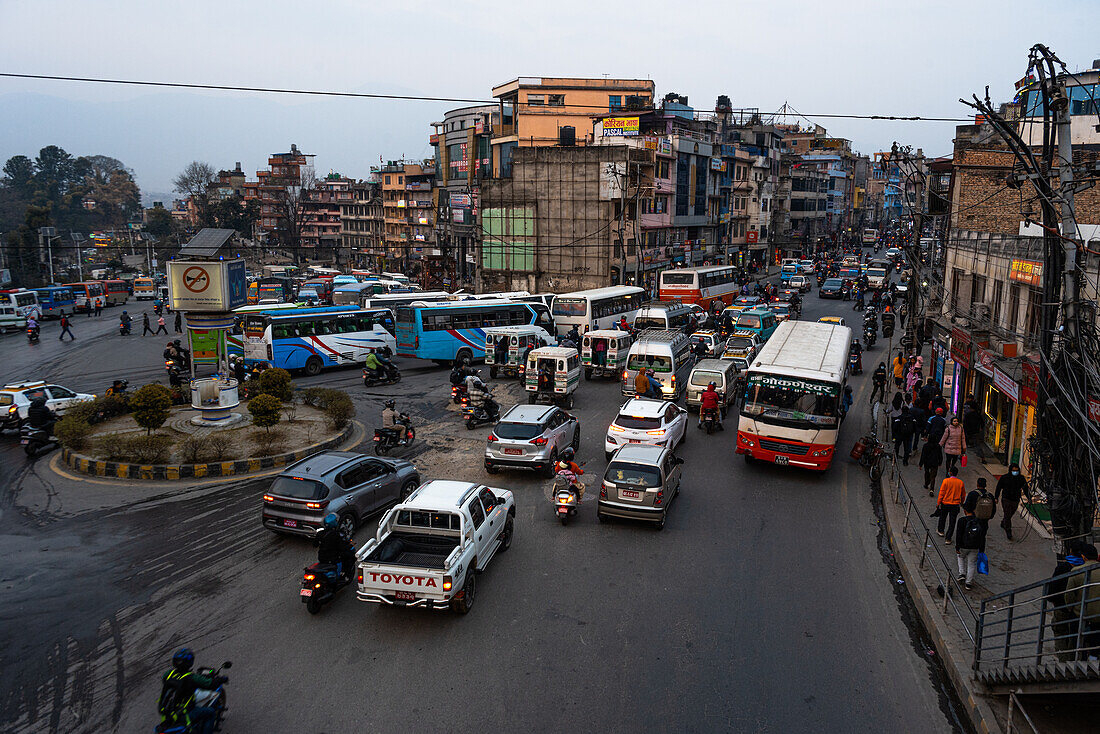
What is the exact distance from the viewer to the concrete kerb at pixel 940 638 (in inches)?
306

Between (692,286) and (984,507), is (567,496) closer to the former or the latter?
(984,507)

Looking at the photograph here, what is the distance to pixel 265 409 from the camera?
58.7 feet

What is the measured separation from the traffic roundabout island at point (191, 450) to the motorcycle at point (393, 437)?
132cm

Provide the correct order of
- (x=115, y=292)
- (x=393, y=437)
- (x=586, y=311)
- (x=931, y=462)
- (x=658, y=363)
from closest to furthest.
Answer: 1. (x=931, y=462)
2. (x=393, y=437)
3. (x=658, y=363)
4. (x=586, y=311)
5. (x=115, y=292)

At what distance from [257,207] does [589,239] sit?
75.0m

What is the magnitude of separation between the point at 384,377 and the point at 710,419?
531 inches

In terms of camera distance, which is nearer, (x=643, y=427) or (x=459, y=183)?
(x=643, y=427)

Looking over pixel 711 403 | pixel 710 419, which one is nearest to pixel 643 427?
pixel 711 403

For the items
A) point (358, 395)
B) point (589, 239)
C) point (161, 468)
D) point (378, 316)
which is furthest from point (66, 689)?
point (589, 239)

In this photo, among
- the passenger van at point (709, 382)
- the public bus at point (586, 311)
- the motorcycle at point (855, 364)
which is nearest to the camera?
the passenger van at point (709, 382)

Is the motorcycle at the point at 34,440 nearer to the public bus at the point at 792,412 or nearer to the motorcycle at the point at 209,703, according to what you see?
the motorcycle at the point at 209,703

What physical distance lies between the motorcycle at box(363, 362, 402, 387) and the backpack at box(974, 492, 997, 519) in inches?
841

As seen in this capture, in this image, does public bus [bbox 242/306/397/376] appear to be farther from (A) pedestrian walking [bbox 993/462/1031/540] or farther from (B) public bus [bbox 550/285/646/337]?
(A) pedestrian walking [bbox 993/462/1031/540]

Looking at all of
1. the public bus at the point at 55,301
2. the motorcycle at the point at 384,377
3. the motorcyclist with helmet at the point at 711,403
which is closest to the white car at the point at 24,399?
the motorcycle at the point at 384,377
